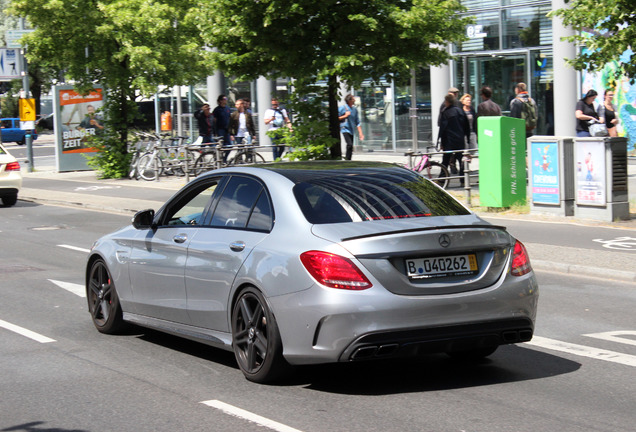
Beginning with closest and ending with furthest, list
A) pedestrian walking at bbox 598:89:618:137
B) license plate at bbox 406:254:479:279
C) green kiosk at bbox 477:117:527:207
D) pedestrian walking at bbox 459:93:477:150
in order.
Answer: license plate at bbox 406:254:479:279, green kiosk at bbox 477:117:527:207, pedestrian walking at bbox 598:89:618:137, pedestrian walking at bbox 459:93:477:150

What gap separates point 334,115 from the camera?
18.6m

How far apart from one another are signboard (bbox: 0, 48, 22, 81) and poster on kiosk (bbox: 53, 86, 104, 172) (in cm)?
272

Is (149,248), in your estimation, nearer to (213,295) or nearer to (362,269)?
(213,295)

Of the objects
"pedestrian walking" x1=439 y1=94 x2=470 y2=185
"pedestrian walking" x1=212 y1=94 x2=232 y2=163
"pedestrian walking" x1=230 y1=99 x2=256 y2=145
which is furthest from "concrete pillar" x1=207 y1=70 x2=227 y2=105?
"pedestrian walking" x1=439 y1=94 x2=470 y2=185

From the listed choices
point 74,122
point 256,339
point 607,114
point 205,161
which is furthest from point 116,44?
point 256,339

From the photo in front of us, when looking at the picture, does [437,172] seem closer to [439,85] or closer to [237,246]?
[439,85]

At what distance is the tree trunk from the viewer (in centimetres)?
1798

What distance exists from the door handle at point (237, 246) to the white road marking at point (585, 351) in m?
2.51

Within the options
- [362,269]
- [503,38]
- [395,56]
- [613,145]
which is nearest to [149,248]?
[362,269]

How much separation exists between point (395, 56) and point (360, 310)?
12.0 meters

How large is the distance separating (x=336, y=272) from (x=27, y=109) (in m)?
28.1

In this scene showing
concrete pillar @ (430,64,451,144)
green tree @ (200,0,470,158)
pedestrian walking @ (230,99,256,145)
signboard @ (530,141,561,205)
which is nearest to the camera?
signboard @ (530,141,561,205)

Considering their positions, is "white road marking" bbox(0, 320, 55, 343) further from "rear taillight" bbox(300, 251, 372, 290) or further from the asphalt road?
"rear taillight" bbox(300, 251, 372, 290)

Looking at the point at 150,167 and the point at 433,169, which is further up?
the point at 150,167
